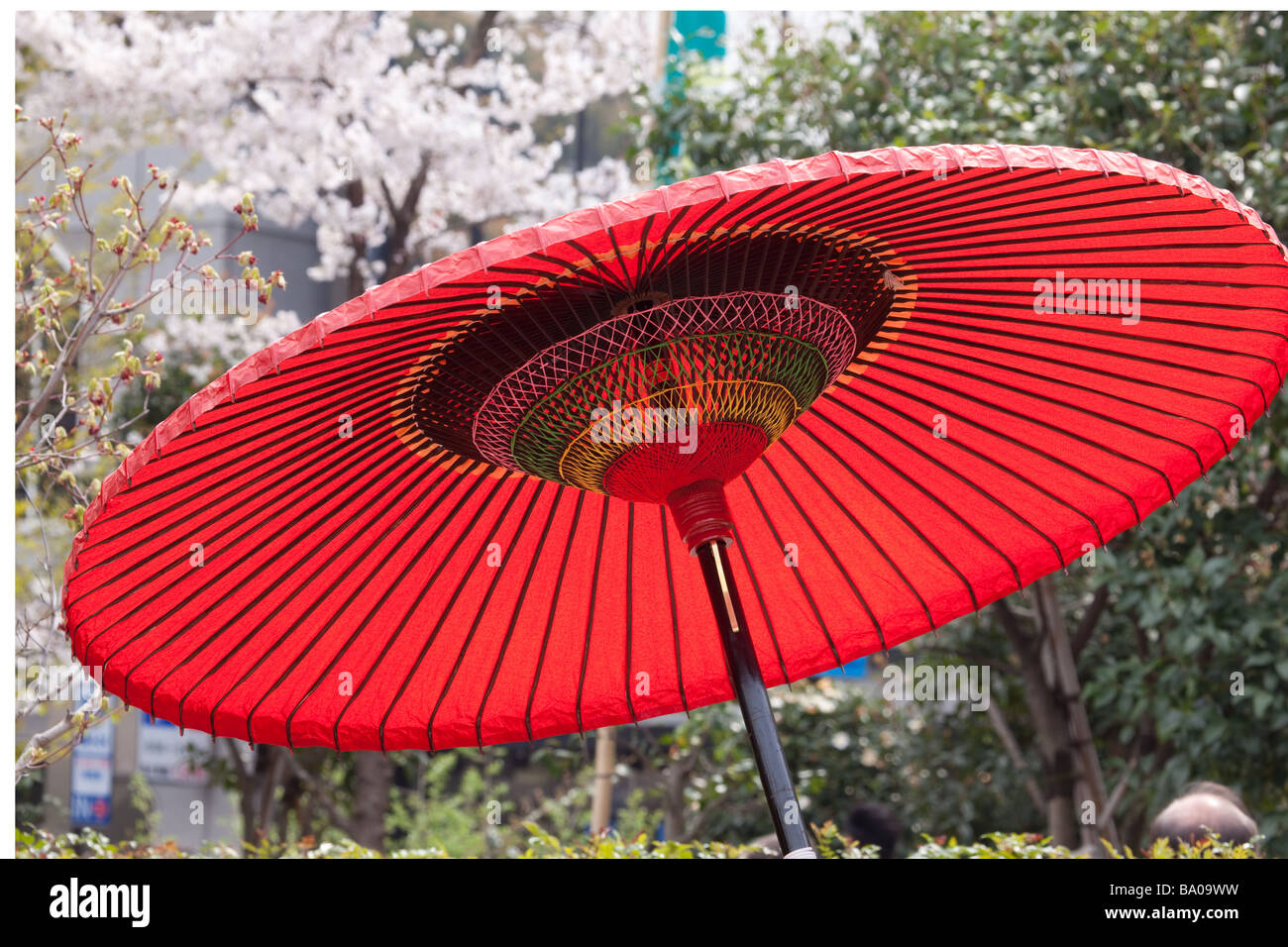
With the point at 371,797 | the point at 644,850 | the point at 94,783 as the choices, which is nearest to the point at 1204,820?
the point at 644,850

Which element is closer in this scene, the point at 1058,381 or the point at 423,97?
the point at 1058,381

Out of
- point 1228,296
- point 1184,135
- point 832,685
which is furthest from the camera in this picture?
point 832,685

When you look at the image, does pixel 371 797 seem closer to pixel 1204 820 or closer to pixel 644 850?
pixel 644 850

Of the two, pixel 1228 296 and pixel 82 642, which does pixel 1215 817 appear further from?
pixel 82 642

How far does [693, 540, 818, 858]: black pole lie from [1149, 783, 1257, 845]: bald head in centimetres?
241

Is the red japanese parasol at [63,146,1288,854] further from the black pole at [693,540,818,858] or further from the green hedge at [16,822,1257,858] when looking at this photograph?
the green hedge at [16,822,1257,858]

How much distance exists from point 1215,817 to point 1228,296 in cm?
231

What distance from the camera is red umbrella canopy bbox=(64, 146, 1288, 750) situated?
1481mm

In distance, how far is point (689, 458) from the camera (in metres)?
1.55

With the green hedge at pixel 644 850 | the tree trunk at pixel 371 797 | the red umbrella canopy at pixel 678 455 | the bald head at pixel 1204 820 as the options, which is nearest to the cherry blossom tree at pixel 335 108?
the tree trunk at pixel 371 797

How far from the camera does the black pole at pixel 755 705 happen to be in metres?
1.35
